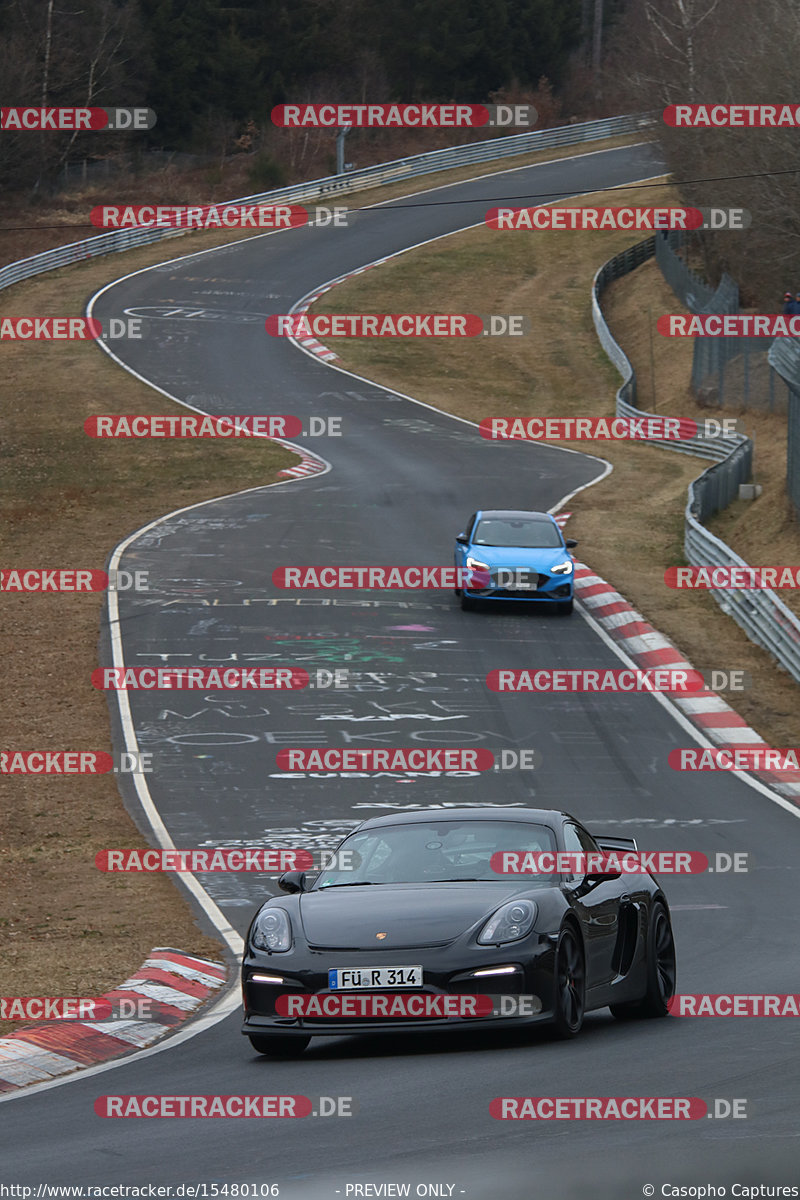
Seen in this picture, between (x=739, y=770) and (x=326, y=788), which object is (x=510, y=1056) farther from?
(x=739, y=770)

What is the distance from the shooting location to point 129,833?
16.9 metres

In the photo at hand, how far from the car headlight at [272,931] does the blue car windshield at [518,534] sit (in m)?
19.1

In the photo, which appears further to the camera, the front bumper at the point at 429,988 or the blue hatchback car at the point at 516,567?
the blue hatchback car at the point at 516,567

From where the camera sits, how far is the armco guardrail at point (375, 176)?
2611 inches

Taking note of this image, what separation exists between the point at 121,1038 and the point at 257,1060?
1189 mm

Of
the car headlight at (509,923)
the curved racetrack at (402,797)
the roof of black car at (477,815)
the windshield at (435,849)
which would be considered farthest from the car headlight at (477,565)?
the car headlight at (509,923)

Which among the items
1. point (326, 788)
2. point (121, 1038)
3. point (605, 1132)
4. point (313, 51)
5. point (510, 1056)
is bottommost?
point (326, 788)

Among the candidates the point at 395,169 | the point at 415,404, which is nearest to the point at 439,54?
the point at 395,169

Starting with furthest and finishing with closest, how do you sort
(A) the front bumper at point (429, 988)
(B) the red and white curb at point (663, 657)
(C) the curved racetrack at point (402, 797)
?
(B) the red and white curb at point (663, 657), (A) the front bumper at point (429, 988), (C) the curved racetrack at point (402, 797)

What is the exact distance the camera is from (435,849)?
9688mm

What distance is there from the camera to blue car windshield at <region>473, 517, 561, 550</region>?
92.5 feet

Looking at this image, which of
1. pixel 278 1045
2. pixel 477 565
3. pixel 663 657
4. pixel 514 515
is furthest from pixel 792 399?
pixel 278 1045

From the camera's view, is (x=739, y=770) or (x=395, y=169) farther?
(x=395, y=169)

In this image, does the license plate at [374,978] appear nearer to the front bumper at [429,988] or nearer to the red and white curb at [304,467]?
the front bumper at [429,988]
